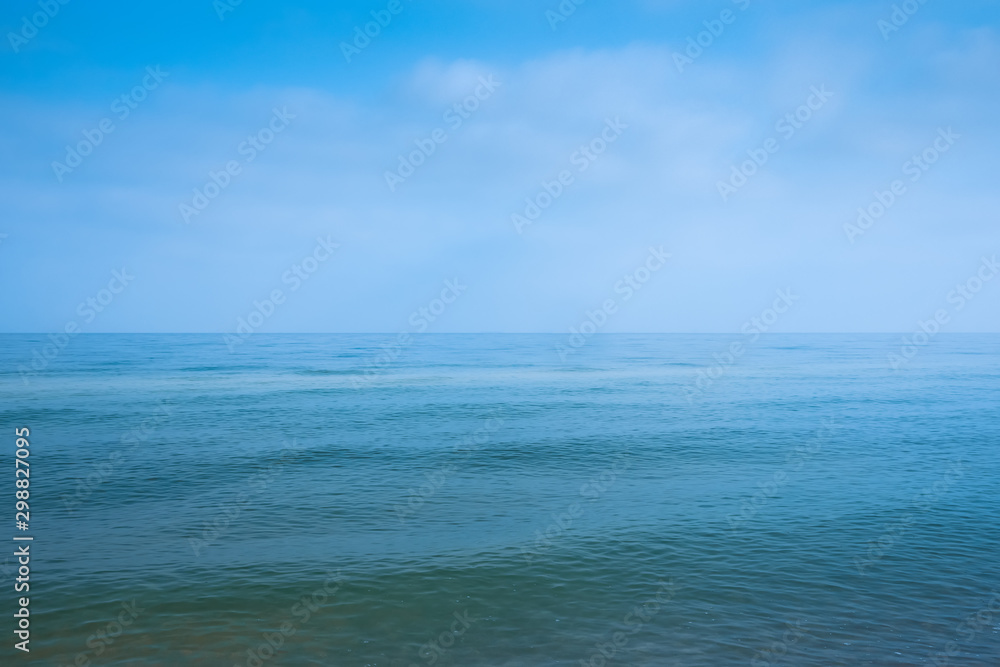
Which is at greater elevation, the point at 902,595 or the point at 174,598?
the point at 174,598

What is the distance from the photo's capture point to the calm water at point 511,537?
1340 centimetres

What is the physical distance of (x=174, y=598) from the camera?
1545cm

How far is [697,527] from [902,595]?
6412 millimetres

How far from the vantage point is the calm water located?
44.0 feet

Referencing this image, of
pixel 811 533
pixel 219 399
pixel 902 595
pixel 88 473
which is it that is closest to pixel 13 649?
pixel 88 473

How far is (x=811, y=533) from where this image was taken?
20312mm

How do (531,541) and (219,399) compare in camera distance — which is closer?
(531,541)

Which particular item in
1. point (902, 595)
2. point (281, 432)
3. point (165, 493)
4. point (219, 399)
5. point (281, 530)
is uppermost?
point (219, 399)

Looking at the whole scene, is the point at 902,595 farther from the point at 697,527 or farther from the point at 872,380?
the point at 872,380

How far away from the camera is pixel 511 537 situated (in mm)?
20047

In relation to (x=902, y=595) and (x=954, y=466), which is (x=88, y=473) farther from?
(x=954, y=466)

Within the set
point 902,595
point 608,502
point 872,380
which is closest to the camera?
point 902,595

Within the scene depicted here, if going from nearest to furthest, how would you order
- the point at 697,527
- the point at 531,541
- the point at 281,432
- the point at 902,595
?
the point at 902,595, the point at 531,541, the point at 697,527, the point at 281,432

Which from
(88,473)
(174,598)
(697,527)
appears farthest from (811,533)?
(88,473)
